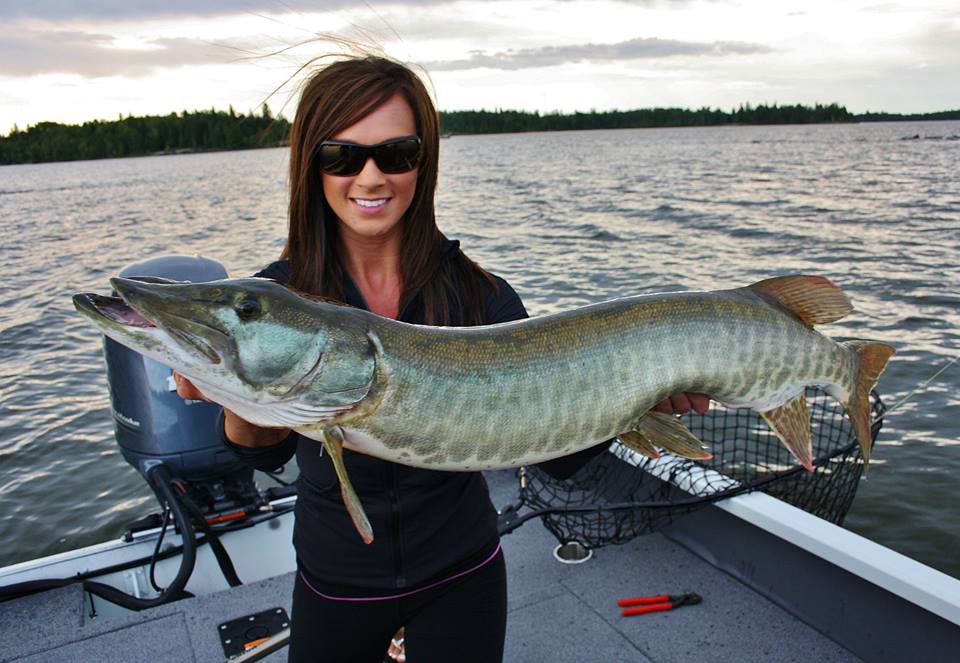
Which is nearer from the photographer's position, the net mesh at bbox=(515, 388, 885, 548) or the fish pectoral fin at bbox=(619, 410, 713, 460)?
the fish pectoral fin at bbox=(619, 410, 713, 460)

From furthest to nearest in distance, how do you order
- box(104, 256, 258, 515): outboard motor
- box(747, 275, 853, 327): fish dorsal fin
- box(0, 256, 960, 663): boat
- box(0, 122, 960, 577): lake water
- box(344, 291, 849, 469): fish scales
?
box(0, 122, 960, 577): lake water → box(104, 256, 258, 515): outboard motor → box(0, 256, 960, 663): boat → box(747, 275, 853, 327): fish dorsal fin → box(344, 291, 849, 469): fish scales

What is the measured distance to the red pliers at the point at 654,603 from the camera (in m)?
3.37

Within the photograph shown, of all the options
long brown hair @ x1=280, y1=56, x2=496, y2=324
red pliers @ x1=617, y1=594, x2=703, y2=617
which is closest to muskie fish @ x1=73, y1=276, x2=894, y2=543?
long brown hair @ x1=280, y1=56, x2=496, y2=324

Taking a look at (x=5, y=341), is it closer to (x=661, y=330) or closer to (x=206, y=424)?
(x=206, y=424)

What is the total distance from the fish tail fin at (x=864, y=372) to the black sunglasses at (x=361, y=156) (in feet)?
4.88

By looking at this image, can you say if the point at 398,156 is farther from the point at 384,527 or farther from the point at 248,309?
the point at 384,527

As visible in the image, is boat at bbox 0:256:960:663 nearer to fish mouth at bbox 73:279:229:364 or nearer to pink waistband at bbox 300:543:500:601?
pink waistband at bbox 300:543:500:601

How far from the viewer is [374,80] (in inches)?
78.7

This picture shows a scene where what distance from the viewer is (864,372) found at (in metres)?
2.31

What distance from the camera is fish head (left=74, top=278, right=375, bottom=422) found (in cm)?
162

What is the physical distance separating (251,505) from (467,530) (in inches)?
96.8

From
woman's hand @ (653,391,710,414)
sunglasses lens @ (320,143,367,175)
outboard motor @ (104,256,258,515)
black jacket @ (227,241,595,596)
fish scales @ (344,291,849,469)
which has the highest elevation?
sunglasses lens @ (320,143,367,175)

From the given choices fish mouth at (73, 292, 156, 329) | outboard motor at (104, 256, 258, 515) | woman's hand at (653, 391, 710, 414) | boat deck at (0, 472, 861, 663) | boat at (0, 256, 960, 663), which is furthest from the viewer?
outboard motor at (104, 256, 258, 515)

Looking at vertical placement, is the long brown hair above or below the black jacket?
above
